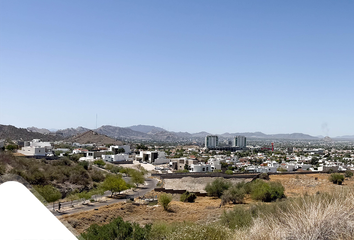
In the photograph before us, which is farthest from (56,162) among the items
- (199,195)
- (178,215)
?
(178,215)

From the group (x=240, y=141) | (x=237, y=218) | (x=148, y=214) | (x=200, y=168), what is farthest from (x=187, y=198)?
(x=240, y=141)

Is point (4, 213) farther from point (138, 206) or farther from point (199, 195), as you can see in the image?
point (199, 195)

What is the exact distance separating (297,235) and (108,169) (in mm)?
42190

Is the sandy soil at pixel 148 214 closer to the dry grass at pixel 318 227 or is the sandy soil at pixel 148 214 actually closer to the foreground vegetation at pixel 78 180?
the foreground vegetation at pixel 78 180

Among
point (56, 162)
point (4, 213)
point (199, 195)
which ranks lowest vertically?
point (199, 195)

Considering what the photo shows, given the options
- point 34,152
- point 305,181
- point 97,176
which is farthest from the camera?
point 34,152

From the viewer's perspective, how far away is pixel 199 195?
1235 inches

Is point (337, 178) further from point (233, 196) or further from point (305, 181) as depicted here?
point (233, 196)

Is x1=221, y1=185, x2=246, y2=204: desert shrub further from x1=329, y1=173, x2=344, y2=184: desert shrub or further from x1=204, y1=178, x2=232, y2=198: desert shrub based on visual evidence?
x1=329, y1=173, x2=344, y2=184: desert shrub

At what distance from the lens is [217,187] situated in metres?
30.0

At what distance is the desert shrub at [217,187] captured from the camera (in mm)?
29872

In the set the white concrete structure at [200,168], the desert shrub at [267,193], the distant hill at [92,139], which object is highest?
the distant hill at [92,139]

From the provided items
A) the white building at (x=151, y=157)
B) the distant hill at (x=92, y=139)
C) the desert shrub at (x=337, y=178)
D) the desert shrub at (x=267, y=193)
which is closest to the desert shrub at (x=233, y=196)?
the desert shrub at (x=267, y=193)

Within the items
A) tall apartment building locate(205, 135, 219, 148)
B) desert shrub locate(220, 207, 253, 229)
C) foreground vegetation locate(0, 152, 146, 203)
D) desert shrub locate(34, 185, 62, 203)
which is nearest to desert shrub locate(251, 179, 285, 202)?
desert shrub locate(220, 207, 253, 229)
